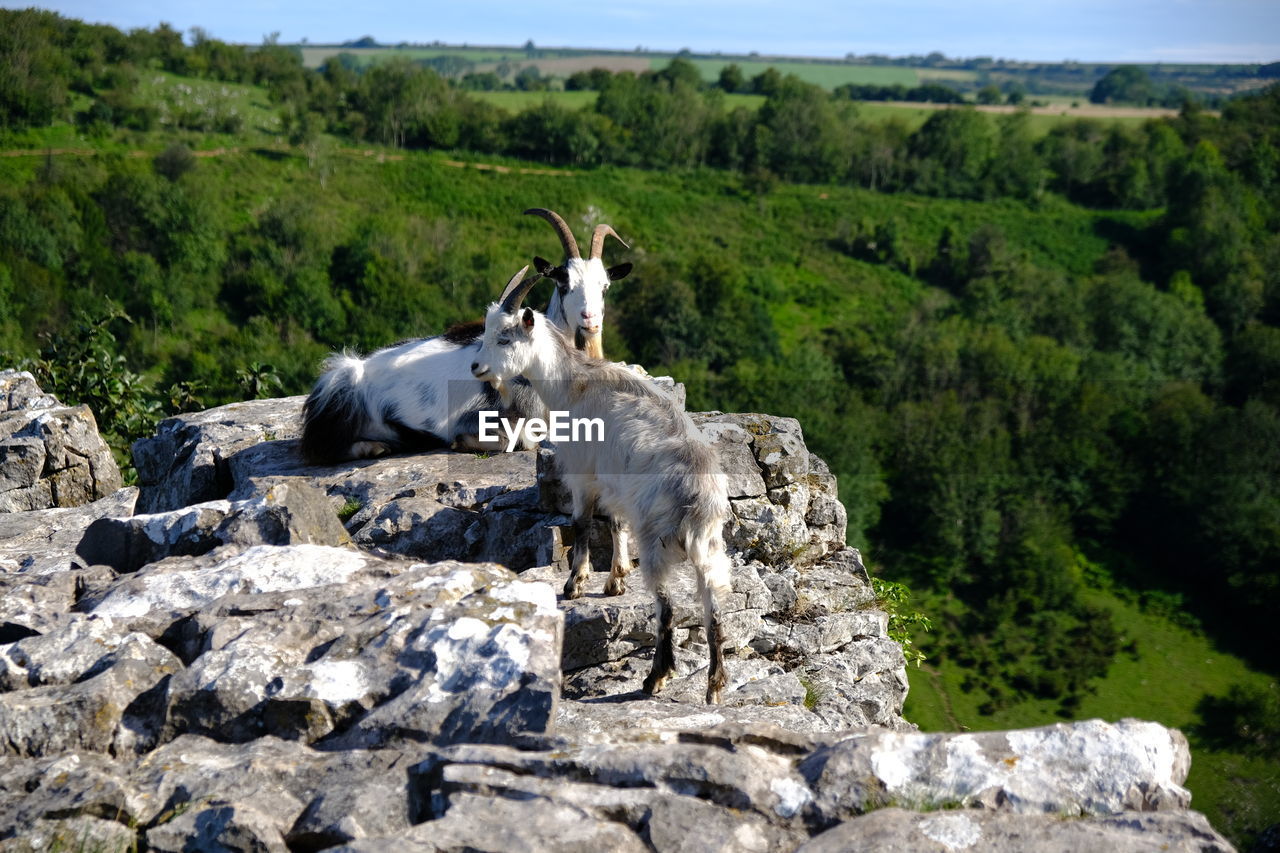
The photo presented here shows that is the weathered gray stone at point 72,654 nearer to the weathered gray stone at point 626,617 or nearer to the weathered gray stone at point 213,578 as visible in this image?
the weathered gray stone at point 213,578

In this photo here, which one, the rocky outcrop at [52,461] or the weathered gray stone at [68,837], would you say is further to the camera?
the rocky outcrop at [52,461]

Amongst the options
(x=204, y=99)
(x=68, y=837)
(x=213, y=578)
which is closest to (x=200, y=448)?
(x=213, y=578)

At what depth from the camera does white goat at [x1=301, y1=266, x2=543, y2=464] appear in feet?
34.8

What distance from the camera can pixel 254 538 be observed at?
294 inches

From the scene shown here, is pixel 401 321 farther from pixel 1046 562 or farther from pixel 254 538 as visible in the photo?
pixel 254 538

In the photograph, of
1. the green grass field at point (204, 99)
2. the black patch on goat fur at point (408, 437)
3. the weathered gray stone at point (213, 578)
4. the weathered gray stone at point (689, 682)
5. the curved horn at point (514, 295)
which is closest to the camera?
the weathered gray stone at point (213, 578)

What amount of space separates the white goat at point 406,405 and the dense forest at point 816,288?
8.59m

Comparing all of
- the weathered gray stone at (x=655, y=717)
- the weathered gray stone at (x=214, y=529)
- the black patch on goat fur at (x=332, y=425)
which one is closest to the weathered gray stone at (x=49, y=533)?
the weathered gray stone at (x=214, y=529)

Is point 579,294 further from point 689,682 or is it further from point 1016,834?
point 1016,834

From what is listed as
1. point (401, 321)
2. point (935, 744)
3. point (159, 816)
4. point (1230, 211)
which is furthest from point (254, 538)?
point (1230, 211)

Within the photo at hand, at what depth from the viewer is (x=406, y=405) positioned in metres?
10.8

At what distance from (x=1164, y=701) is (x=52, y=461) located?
130ft

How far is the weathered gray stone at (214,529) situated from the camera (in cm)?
748

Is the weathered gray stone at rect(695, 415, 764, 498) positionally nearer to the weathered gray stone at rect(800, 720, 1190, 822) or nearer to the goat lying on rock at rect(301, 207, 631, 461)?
the goat lying on rock at rect(301, 207, 631, 461)
